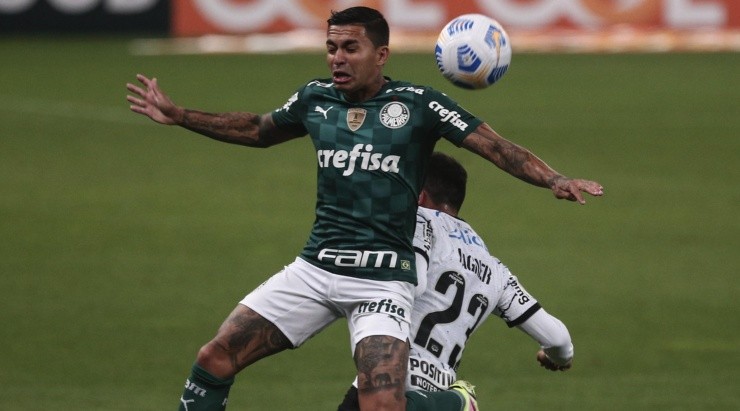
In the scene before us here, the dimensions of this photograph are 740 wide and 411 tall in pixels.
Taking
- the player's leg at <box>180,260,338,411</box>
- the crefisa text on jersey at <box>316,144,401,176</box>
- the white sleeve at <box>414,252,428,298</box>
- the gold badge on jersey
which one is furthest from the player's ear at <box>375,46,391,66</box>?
the player's leg at <box>180,260,338,411</box>

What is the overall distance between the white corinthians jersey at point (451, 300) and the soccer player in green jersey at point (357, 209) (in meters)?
0.17

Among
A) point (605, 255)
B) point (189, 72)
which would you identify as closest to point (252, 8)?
point (189, 72)

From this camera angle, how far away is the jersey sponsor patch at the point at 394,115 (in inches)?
271

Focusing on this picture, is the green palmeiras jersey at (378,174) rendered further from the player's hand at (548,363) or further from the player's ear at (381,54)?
the player's hand at (548,363)

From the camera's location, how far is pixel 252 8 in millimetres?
31156

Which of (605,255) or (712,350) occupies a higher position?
(605,255)

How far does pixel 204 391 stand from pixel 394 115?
5.23 ft

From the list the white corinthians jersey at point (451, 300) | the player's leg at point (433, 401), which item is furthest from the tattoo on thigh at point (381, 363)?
the white corinthians jersey at point (451, 300)

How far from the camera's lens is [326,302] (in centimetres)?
697

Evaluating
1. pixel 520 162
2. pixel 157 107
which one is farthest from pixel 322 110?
pixel 520 162

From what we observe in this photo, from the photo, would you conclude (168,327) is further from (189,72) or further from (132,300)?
(189,72)

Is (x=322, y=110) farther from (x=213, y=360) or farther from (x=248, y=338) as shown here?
(x=213, y=360)

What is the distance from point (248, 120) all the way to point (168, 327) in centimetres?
374

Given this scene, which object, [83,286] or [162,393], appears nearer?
[162,393]
